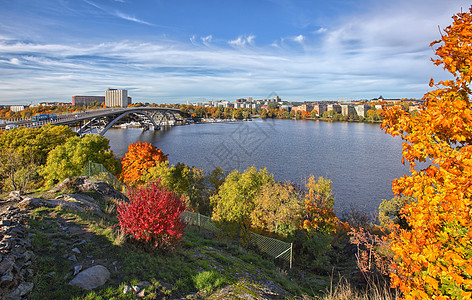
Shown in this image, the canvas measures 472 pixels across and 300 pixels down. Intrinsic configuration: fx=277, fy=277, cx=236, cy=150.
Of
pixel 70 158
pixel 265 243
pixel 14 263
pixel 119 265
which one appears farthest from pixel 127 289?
pixel 70 158

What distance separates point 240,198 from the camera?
17.8 m

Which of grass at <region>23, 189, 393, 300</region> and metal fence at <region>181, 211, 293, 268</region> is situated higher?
grass at <region>23, 189, 393, 300</region>

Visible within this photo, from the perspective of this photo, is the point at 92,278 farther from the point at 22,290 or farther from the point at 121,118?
the point at 121,118

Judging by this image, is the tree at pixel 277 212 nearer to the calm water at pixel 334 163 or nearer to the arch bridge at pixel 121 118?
the calm water at pixel 334 163

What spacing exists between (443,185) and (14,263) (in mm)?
6247

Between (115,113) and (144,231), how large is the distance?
68.1 metres

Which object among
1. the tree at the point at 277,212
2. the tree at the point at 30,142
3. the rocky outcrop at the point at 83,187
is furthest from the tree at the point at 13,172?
the tree at the point at 277,212

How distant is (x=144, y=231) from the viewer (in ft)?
21.2

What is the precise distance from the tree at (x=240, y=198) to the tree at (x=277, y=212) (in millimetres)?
1129

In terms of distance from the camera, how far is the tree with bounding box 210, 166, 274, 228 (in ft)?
57.0

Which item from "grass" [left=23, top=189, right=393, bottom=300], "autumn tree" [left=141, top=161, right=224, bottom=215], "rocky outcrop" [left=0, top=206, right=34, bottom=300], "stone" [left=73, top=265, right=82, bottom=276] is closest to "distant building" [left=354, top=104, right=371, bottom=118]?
"autumn tree" [left=141, top=161, right=224, bottom=215]

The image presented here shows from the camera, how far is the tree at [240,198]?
17.4m

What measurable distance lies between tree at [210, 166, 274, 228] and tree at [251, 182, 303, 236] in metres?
1.13

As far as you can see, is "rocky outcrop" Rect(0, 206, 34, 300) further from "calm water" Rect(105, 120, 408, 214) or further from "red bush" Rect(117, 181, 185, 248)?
"calm water" Rect(105, 120, 408, 214)
